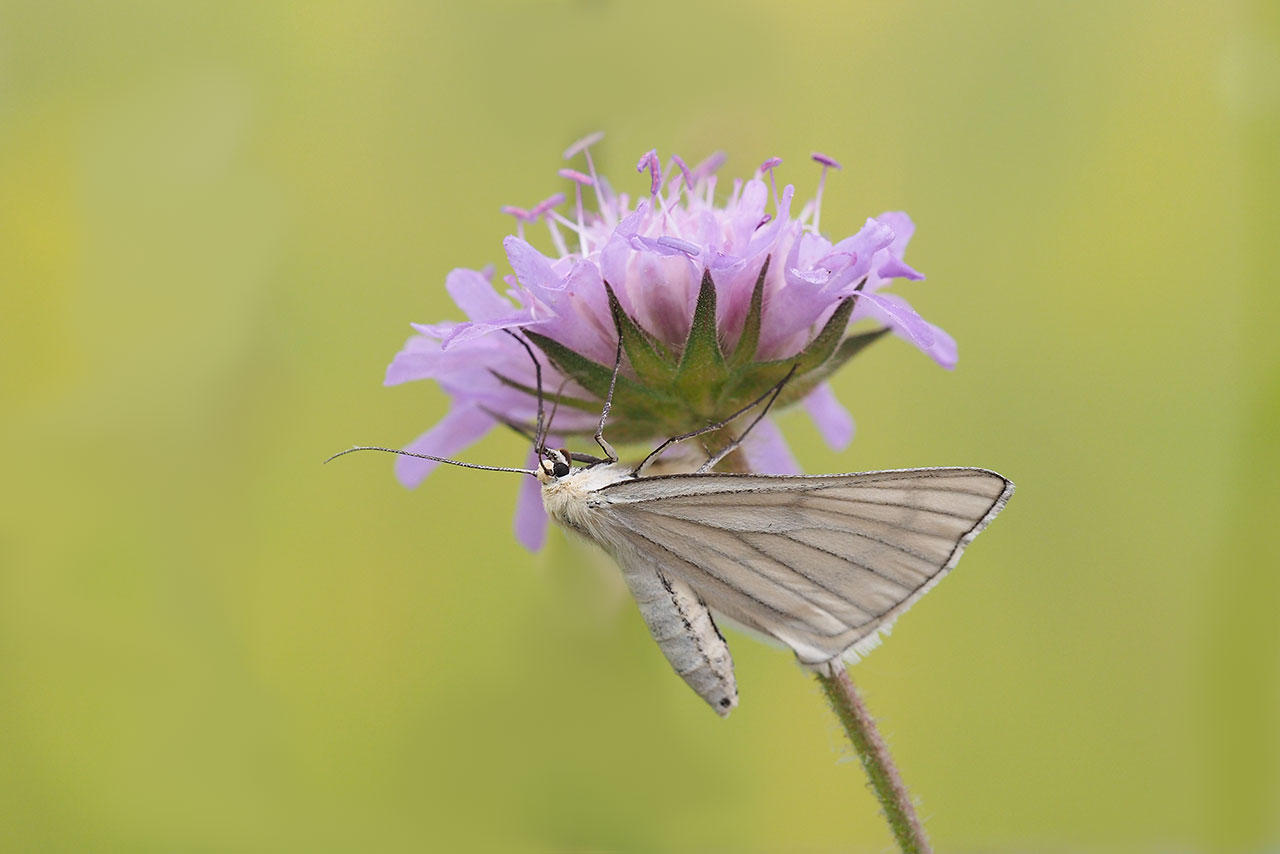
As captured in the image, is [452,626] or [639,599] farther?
[452,626]

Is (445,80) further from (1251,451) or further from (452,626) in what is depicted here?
(1251,451)

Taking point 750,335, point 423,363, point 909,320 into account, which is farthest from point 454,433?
point 909,320

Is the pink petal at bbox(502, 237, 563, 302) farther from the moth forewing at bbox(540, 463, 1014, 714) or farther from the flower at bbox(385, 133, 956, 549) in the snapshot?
the moth forewing at bbox(540, 463, 1014, 714)

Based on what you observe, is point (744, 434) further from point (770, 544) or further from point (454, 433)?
point (454, 433)

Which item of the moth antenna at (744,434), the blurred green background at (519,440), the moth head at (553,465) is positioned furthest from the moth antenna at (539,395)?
the blurred green background at (519,440)

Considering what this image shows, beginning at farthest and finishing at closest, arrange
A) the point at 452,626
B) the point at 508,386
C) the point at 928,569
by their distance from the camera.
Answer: the point at 452,626, the point at 508,386, the point at 928,569

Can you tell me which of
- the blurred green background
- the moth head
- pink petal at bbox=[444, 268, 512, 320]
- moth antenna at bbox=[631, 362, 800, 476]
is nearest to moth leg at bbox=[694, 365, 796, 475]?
moth antenna at bbox=[631, 362, 800, 476]

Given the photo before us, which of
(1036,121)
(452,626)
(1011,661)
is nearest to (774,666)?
(1011,661)
